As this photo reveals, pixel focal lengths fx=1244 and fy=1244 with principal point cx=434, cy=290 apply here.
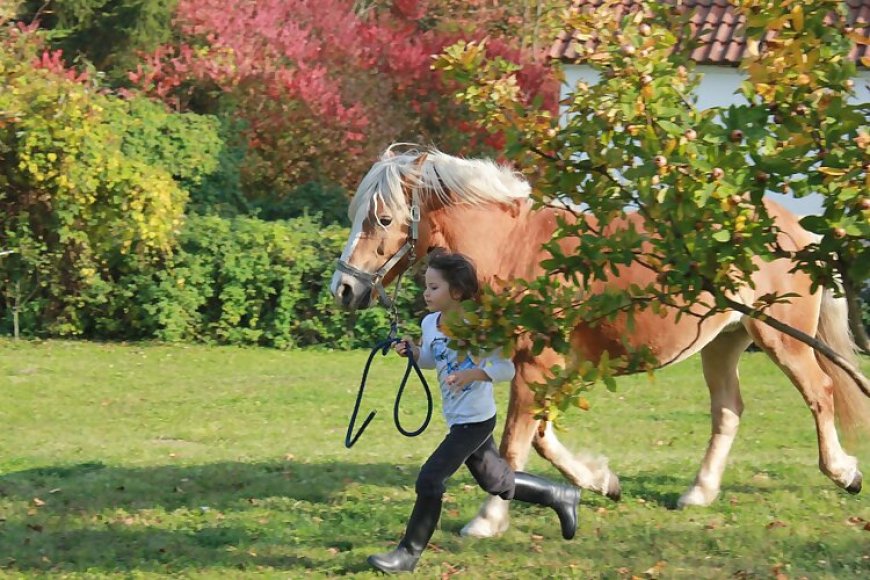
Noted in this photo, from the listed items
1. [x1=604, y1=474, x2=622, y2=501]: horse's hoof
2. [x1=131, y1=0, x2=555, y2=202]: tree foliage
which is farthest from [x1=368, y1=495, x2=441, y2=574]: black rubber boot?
[x1=131, y1=0, x2=555, y2=202]: tree foliage

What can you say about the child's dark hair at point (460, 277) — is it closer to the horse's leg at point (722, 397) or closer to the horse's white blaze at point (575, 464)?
the horse's white blaze at point (575, 464)

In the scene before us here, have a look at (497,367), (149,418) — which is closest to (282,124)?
(149,418)

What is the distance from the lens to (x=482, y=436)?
238 inches

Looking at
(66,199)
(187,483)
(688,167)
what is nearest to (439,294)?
(688,167)

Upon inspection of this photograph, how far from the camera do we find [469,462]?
243 inches

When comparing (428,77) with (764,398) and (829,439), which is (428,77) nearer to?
→ (764,398)

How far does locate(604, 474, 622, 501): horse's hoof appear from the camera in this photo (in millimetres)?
7375

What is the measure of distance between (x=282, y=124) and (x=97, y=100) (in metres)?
4.32

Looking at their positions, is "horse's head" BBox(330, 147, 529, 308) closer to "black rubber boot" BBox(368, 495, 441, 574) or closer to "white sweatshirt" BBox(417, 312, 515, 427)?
"white sweatshirt" BBox(417, 312, 515, 427)

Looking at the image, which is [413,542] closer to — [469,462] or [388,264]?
[469,462]

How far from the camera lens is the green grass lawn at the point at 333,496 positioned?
21.0 feet

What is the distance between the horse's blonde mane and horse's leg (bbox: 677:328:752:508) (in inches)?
77.5

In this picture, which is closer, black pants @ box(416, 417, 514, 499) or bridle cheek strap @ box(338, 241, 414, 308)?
black pants @ box(416, 417, 514, 499)

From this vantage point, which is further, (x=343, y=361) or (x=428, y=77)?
(x=428, y=77)
